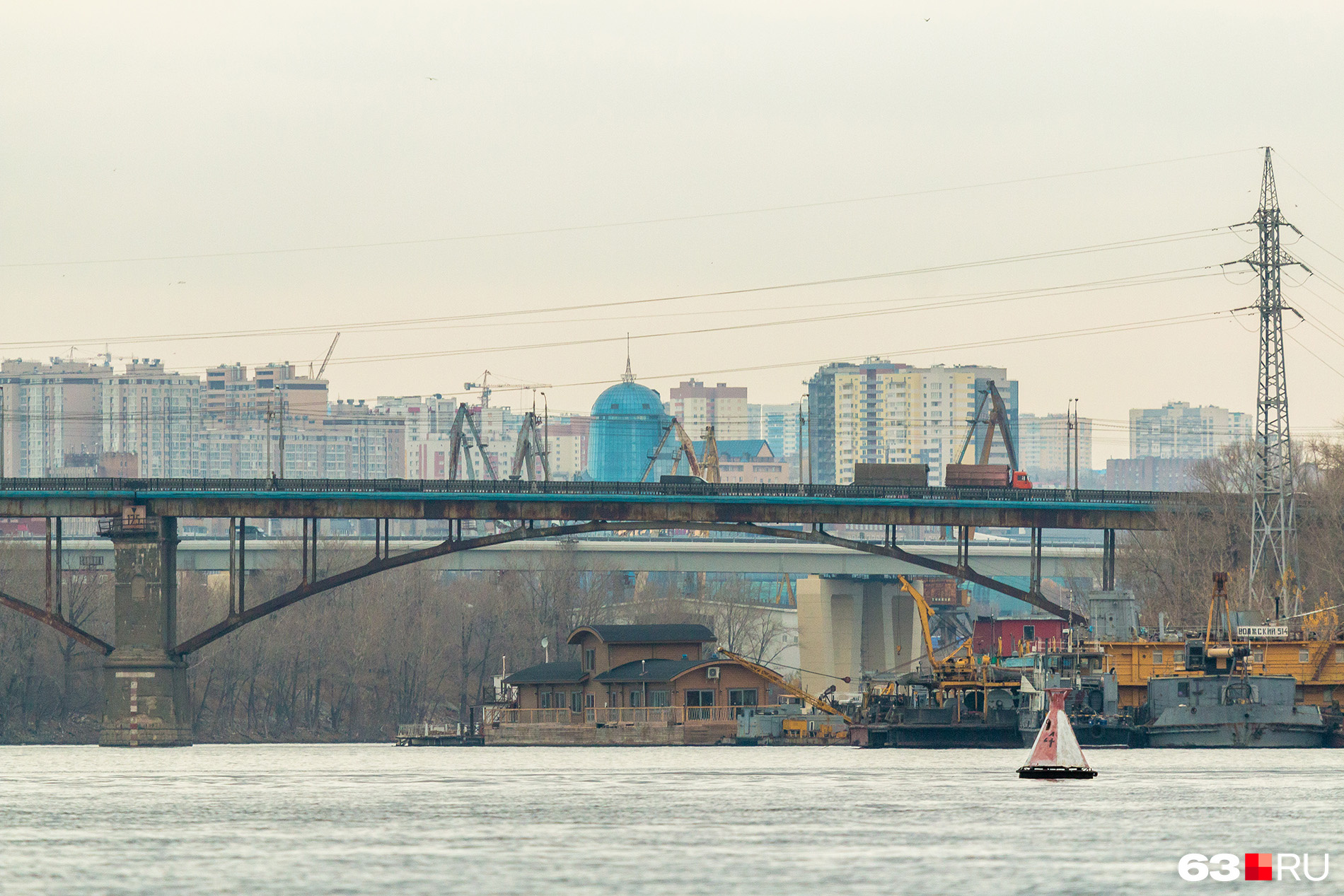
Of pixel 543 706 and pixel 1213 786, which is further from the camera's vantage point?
pixel 543 706

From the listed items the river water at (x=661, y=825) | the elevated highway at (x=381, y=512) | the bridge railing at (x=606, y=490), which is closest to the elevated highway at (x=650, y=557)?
the bridge railing at (x=606, y=490)

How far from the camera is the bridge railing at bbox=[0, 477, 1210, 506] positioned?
126 meters

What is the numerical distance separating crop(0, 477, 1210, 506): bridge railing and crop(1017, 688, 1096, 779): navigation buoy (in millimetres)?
33640

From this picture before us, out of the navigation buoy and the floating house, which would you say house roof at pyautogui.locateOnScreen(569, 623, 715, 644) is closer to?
the floating house

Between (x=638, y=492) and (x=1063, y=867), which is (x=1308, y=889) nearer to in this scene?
(x=1063, y=867)

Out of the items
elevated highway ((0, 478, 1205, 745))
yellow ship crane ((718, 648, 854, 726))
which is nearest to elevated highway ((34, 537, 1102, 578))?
yellow ship crane ((718, 648, 854, 726))

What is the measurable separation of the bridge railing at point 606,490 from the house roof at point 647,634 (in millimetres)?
7835

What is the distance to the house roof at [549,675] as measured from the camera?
129 metres

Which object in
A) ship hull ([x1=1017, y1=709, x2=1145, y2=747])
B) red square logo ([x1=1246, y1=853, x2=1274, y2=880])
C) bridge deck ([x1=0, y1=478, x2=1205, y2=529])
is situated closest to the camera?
red square logo ([x1=1246, y1=853, x2=1274, y2=880])

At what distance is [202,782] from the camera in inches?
3548

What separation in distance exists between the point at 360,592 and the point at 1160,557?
57141 millimetres

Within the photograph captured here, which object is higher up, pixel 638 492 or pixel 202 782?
pixel 638 492

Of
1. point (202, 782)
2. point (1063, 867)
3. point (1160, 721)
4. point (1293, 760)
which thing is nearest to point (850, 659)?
point (1160, 721)

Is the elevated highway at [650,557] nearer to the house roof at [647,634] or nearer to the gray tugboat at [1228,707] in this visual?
the house roof at [647,634]
